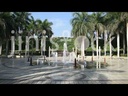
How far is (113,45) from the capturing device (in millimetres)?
43438

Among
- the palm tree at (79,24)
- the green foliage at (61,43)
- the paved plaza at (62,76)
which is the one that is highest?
the palm tree at (79,24)

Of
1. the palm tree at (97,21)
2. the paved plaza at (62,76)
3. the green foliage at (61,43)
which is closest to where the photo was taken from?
the paved plaza at (62,76)

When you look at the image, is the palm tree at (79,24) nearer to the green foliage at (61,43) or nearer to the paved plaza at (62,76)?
the green foliage at (61,43)

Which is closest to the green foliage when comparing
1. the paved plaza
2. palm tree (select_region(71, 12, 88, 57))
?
palm tree (select_region(71, 12, 88, 57))

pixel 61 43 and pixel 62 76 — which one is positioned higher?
pixel 61 43

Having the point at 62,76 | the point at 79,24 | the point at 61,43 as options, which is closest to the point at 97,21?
the point at 79,24

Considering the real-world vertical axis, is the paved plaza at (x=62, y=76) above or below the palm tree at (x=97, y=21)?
below

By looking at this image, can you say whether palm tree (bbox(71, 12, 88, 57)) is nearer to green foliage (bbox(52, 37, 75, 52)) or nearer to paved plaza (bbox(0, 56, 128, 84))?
green foliage (bbox(52, 37, 75, 52))

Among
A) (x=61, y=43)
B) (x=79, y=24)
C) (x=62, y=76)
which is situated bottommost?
(x=62, y=76)

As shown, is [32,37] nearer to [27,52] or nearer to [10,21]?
[27,52]

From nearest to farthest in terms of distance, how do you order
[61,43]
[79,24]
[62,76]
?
[62,76] < [79,24] < [61,43]

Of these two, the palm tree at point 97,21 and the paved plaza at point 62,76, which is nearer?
the paved plaza at point 62,76

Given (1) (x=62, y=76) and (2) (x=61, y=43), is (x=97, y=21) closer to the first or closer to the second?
(2) (x=61, y=43)

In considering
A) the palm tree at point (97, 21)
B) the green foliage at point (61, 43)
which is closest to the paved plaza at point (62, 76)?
the palm tree at point (97, 21)
